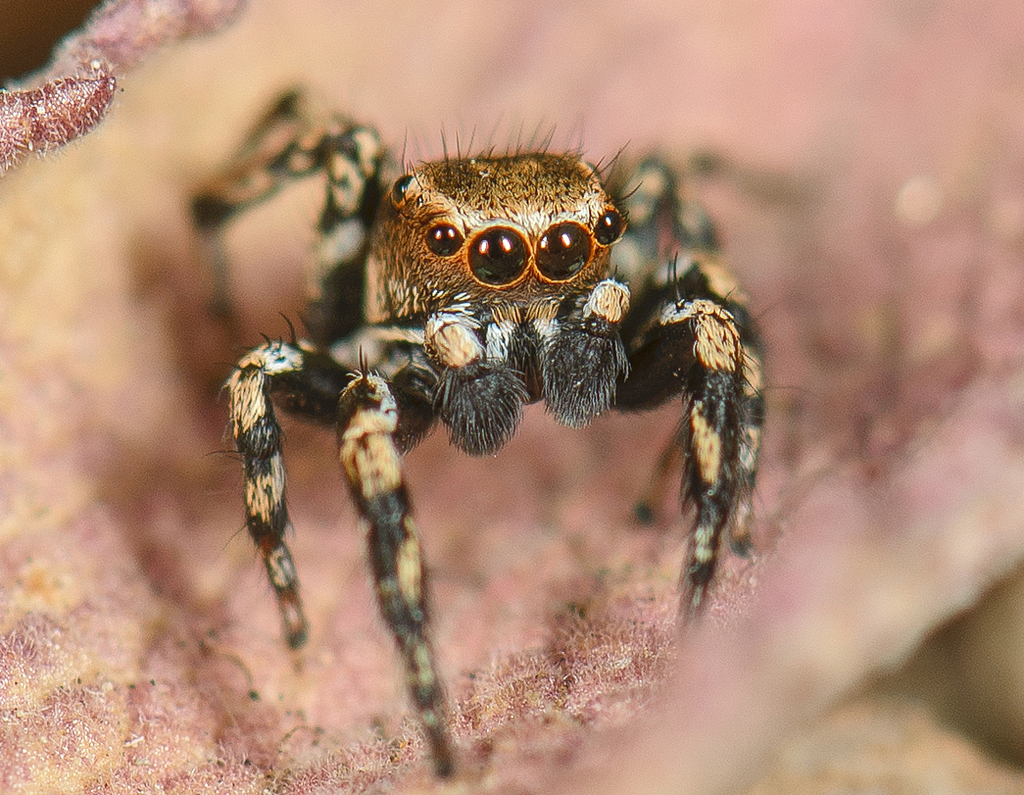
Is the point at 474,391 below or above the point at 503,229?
below

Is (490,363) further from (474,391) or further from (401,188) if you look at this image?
(401,188)

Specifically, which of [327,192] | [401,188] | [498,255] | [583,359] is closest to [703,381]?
[583,359]

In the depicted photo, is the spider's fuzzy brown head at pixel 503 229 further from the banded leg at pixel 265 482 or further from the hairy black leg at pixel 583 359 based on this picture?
the banded leg at pixel 265 482

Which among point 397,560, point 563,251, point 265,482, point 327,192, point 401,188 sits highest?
point 327,192

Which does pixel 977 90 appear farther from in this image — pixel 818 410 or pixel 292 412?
pixel 292 412

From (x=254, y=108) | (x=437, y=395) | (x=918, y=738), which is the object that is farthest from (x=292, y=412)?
(x=918, y=738)

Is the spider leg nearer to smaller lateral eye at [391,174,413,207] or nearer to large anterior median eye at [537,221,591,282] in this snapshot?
large anterior median eye at [537,221,591,282]

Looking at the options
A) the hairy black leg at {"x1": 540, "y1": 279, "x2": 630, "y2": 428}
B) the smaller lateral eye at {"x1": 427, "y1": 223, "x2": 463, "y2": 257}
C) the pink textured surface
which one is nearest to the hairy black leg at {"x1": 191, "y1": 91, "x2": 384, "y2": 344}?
the pink textured surface
